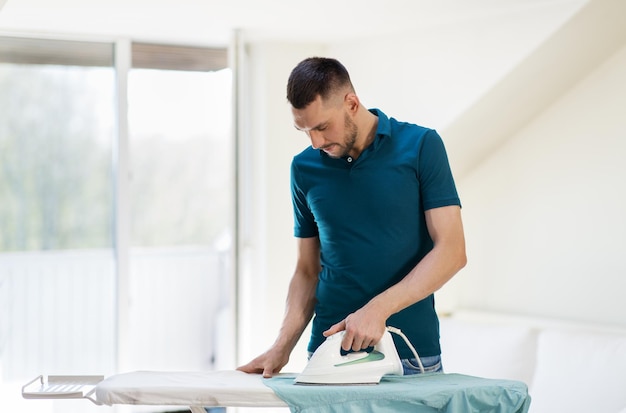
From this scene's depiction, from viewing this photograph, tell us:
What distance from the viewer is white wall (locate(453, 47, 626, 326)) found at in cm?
343

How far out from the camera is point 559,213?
364 cm

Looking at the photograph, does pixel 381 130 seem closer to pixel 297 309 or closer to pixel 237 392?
pixel 297 309

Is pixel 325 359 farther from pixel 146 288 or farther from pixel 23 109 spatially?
pixel 146 288

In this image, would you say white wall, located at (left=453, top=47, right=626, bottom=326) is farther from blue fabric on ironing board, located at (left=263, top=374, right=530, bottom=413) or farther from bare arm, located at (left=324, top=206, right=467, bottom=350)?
blue fabric on ironing board, located at (left=263, top=374, right=530, bottom=413)

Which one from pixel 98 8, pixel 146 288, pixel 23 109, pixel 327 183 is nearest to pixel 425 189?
pixel 327 183

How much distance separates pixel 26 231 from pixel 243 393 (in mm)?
2628

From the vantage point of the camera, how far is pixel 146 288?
4.98m

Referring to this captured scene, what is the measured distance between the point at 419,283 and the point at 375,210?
0.71ft

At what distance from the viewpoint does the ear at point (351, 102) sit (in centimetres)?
203

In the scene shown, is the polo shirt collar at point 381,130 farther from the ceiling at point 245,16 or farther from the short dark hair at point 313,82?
the ceiling at point 245,16

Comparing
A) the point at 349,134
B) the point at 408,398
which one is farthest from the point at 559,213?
the point at 408,398

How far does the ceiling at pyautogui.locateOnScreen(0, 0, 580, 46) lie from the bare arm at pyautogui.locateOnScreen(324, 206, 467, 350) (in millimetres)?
1549

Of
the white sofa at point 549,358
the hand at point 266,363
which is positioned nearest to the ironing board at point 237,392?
the hand at point 266,363

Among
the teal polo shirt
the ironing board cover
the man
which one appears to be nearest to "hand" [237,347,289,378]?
the man
